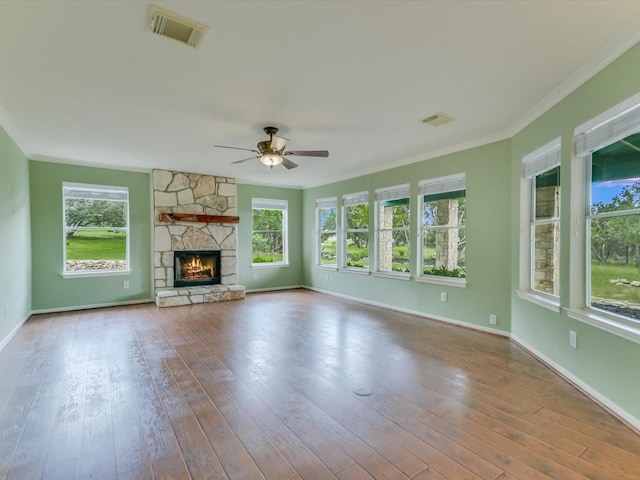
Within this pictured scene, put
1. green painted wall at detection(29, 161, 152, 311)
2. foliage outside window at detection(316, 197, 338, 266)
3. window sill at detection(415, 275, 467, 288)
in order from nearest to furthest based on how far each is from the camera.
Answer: window sill at detection(415, 275, 467, 288), green painted wall at detection(29, 161, 152, 311), foliage outside window at detection(316, 197, 338, 266)

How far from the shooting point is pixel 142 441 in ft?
6.77

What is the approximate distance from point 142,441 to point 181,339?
2208mm

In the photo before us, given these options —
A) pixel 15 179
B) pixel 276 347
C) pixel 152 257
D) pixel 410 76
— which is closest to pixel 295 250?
→ pixel 152 257

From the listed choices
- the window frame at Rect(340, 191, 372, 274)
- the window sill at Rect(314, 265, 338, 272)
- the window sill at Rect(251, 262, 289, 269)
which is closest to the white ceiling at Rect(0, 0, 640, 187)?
the window frame at Rect(340, 191, 372, 274)

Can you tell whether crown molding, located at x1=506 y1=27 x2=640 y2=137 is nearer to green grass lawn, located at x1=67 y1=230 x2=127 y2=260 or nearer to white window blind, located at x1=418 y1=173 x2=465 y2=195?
white window blind, located at x1=418 y1=173 x2=465 y2=195

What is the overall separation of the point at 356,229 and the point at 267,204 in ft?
8.00

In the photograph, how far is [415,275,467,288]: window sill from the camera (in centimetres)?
477

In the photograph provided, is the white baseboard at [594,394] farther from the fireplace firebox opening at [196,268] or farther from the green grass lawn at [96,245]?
the green grass lawn at [96,245]

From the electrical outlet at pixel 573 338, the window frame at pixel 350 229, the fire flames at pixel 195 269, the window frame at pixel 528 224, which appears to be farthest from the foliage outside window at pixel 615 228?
the fire flames at pixel 195 269

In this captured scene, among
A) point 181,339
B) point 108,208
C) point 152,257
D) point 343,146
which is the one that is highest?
point 343,146

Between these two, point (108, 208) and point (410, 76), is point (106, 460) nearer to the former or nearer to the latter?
point (410, 76)

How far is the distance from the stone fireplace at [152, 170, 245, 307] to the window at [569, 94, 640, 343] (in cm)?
584

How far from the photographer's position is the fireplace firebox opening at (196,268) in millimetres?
6684

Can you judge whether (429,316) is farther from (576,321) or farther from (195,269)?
(195,269)
